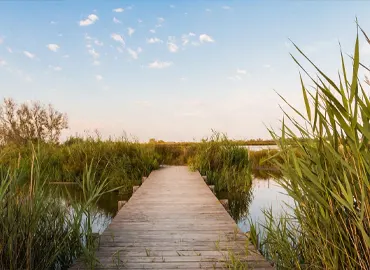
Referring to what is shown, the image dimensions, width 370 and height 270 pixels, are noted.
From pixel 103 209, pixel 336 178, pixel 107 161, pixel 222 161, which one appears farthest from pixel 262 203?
pixel 336 178

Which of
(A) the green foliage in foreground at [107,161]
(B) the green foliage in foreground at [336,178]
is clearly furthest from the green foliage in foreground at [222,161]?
(B) the green foliage in foreground at [336,178]

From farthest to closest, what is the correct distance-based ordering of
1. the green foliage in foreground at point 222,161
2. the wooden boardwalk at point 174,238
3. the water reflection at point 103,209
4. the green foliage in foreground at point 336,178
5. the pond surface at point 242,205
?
1. the green foliage in foreground at point 222,161
2. the pond surface at point 242,205
3. the water reflection at point 103,209
4. the wooden boardwalk at point 174,238
5. the green foliage in foreground at point 336,178

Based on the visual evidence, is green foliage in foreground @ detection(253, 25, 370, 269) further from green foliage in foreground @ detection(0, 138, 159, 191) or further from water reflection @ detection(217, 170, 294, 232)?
green foliage in foreground @ detection(0, 138, 159, 191)

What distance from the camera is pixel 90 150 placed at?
1001cm

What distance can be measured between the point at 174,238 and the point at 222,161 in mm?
6464

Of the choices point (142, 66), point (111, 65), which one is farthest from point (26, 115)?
point (142, 66)

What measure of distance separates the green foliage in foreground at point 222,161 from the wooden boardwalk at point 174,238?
3296mm

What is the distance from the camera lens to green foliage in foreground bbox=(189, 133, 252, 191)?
355 inches

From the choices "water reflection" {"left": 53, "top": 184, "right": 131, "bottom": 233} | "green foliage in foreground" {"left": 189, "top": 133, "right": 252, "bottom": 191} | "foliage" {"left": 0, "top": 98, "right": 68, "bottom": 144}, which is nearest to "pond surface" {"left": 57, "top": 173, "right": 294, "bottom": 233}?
"water reflection" {"left": 53, "top": 184, "right": 131, "bottom": 233}

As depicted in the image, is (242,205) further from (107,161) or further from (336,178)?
(336,178)

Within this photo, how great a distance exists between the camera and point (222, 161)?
9.78 m

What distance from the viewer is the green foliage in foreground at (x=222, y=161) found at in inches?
355

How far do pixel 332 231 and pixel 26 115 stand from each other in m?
22.8

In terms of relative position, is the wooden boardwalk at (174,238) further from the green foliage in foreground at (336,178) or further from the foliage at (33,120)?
the foliage at (33,120)
